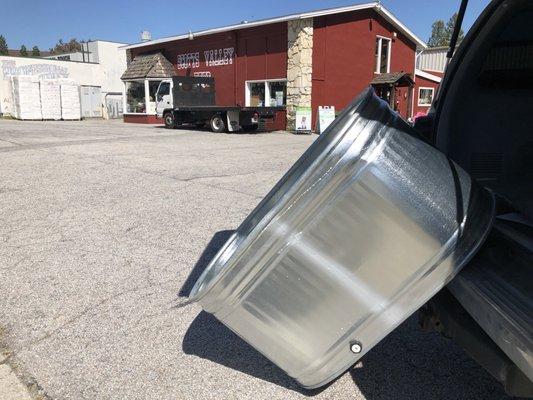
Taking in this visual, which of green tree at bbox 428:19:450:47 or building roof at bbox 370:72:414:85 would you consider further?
green tree at bbox 428:19:450:47

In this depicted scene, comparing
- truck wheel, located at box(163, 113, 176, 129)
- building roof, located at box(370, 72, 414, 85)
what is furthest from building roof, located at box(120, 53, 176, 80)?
building roof, located at box(370, 72, 414, 85)

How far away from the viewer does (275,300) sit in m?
1.80

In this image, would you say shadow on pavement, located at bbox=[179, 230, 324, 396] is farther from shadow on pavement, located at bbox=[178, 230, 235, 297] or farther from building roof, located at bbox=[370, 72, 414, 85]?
building roof, located at bbox=[370, 72, 414, 85]

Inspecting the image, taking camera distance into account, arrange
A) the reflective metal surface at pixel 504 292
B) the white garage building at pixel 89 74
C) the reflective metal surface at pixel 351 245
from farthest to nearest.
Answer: the white garage building at pixel 89 74
the reflective metal surface at pixel 351 245
the reflective metal surface at pixel 504 292

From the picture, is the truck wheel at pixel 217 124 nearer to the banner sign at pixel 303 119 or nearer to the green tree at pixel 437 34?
the banner sign at pixel 303 119

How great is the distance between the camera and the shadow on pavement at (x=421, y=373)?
239 centimetres

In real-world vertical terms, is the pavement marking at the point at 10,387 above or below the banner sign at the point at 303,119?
below

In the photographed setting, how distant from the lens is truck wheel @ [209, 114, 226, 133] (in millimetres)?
20406

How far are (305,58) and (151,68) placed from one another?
35.4 feet

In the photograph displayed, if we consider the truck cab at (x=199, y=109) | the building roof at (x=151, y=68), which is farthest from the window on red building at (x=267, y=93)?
the building roof at (x=151, y=68)

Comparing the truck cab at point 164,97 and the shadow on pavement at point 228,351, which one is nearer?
the shadow on pavement at point 228,351

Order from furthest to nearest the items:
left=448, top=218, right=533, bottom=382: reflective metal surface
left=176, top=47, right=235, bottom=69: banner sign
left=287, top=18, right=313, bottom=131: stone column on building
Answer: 1. left=176, top=47, right=235, bottom=69: banner sign
2. left=287, top=18, right=313, bottom=131: stone column on building
3. left=448, top=218, right=533, bottom=382: reflective metal surface

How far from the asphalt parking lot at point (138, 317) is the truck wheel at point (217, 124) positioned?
1319cm

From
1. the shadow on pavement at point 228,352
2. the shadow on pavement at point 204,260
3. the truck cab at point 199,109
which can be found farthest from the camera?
the truck cab at point 199,109
